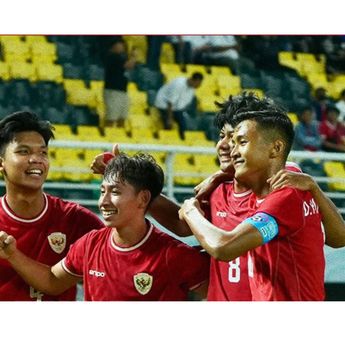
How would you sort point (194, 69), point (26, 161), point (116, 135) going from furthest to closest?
point (194, 69) → point (116, 135) → point (26, 161)

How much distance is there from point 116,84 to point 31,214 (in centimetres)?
274

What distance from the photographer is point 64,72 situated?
676 cm

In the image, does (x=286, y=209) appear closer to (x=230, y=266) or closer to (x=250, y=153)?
(x=250, y=153)

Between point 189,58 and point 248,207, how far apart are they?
136 inches

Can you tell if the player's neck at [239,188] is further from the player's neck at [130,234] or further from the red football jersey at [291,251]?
the player's neck at [130,234]

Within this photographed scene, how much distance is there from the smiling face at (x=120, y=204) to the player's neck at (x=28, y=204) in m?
0.39

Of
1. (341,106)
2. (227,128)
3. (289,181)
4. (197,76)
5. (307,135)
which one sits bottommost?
(289,181)

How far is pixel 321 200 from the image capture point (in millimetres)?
3512

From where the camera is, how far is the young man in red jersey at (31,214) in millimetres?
4023

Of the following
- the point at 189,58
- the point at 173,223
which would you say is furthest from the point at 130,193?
the point at 189,58

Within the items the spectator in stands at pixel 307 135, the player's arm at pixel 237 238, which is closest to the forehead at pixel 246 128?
the player's arm at pixel 237 238

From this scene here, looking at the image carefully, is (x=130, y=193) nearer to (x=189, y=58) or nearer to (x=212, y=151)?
(x=212, y=151)

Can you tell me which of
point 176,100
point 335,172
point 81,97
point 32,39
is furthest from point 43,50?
point 335,172

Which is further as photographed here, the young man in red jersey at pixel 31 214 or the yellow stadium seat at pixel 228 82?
the yellow stadium seat at pixel 228 82
